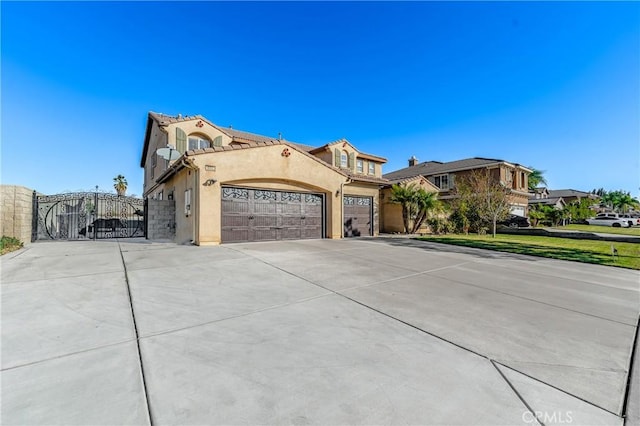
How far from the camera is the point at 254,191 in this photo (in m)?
12.0

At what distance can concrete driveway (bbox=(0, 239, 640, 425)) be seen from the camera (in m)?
1.82

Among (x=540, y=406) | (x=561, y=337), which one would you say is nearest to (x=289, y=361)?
(x=540, y=406)

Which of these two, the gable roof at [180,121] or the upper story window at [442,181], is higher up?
the gable roof at [180,121]

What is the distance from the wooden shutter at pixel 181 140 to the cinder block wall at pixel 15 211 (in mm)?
7053

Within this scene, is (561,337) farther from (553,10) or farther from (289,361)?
(553,10)

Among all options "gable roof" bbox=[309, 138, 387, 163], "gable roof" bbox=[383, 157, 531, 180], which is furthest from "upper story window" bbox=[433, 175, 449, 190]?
"gable roof" bbox=[309, 138, 387, 163]

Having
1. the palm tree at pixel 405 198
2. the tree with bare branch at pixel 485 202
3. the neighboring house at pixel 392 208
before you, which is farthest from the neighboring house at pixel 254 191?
the tree with bare branch at pixel 485 202

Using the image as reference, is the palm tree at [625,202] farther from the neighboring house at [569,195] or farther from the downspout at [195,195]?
the downspout at [195,195]

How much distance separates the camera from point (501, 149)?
3011 cm

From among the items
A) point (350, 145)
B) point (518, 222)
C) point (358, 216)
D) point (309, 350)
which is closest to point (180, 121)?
point (350, 145)

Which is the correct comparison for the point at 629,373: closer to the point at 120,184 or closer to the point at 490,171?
the point at 490,171

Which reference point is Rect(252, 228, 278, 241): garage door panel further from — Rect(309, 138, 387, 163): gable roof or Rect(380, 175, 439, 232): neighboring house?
Rect(380, 175, 439, 232): neighboring house

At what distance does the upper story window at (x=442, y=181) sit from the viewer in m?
29.2

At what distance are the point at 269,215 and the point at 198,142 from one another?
8.78 m
